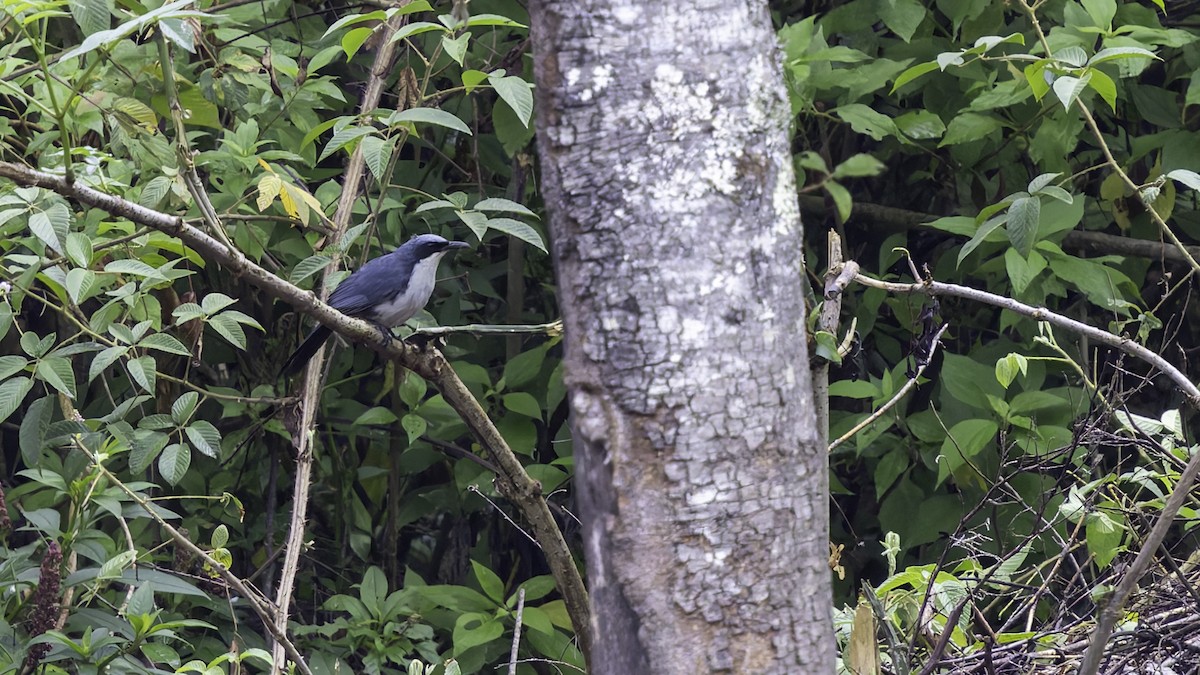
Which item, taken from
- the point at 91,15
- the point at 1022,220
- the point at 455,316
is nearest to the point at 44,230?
the point at 91,15

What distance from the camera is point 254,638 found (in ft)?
11.8

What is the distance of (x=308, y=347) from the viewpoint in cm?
360

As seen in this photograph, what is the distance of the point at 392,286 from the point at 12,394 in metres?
1.60

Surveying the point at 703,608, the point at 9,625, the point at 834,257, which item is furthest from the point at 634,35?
the point at 9,625

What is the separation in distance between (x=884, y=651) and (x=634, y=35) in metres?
1.50

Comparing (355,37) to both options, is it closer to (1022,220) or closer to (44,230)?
(44,230)

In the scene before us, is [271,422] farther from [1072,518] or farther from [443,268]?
[1072,518]

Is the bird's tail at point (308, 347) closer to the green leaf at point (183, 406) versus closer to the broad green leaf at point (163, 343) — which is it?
the green leaf at point (183, 406)

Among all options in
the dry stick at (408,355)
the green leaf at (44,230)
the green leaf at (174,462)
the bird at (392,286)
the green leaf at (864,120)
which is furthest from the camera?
the bird at (392,286)

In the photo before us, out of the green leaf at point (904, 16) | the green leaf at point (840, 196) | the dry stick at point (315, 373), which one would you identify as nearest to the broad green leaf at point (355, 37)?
the dry stick at point (315, 373)

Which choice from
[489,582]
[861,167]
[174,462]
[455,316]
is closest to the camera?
[861,167]

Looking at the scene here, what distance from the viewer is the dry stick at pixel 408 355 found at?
1.69 metres

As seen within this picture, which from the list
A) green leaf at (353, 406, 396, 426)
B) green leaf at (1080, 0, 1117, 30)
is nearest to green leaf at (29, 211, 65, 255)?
green leaf at (353, 406, 396, 426)

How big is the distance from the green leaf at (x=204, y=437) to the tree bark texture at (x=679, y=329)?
191 cm
